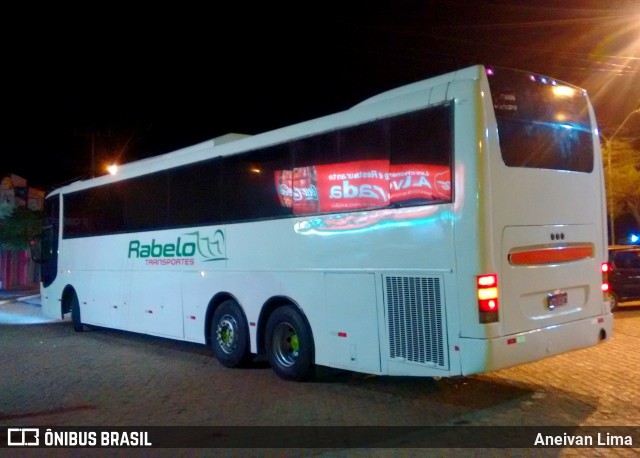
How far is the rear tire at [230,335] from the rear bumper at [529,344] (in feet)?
13.9

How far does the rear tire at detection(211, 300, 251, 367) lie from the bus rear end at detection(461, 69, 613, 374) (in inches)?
168

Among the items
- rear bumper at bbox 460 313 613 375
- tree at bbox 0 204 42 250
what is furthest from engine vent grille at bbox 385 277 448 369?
tree at bbox 0 204 42 250

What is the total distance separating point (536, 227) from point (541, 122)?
1.30m

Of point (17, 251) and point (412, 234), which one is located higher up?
point (17, 251)

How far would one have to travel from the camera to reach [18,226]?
33.4 metres

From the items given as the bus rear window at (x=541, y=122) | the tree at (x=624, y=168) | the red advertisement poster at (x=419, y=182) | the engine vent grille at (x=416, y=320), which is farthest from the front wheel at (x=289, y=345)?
the tree at (x=624, y=168)

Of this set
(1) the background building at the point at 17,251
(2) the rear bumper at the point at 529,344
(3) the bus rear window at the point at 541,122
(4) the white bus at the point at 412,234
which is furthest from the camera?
(1) the background building at the point at 17,251

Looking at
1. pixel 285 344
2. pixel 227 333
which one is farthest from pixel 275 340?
pixel 227 333

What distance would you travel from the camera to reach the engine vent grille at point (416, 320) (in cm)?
696

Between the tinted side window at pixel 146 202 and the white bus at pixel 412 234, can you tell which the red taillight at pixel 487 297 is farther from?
the tinted side window at pixel 146 202

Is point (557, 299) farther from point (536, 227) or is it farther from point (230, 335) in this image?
point (230, 335)

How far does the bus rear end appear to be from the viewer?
6691mm

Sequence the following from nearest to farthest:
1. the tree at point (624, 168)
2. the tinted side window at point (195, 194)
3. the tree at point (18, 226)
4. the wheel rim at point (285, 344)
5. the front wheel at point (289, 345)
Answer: the front wheel at point (289, 345)
the wheel rim at point (285, 344)
the tinted side window at point (195, 194)
the tree at point (624, 168)
the tree at point (18, 226)

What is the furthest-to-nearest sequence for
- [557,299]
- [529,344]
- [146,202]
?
[146,202] → [557,299] → [529,344]
